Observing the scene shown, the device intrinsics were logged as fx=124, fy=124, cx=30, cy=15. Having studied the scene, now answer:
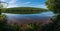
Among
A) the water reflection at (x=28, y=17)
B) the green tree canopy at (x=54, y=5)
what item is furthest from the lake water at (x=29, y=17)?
the green tree canopy at (x=54, y=5)

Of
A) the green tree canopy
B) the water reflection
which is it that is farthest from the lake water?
the green tree canopy

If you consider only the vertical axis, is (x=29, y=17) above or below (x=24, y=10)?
below

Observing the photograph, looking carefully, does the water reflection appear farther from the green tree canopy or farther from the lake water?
the green tree canopy

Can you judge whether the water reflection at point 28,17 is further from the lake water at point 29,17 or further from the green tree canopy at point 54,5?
the green tree canopy at point 54,5

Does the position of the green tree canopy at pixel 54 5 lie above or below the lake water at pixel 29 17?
above

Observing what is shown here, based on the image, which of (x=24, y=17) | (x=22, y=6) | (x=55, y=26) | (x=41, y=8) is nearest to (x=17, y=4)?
(x=22, y=6)

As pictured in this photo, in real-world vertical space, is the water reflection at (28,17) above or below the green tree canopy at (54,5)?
below

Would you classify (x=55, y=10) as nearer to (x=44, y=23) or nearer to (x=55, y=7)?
(x=55, y=7)

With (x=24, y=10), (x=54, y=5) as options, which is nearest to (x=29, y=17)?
(x=24, y=10)

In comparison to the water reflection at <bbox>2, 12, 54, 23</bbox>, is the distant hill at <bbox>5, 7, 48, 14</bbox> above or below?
above

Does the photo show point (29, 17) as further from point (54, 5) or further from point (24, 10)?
point (54, 5)

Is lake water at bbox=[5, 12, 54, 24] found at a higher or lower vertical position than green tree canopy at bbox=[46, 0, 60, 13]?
lower
